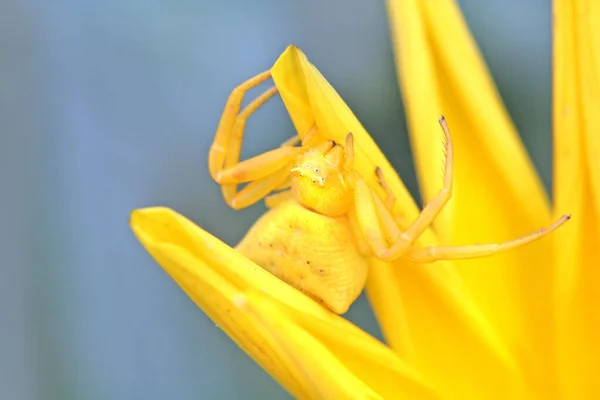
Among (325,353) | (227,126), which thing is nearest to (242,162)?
(227,126)

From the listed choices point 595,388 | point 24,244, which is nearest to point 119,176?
point 24,244

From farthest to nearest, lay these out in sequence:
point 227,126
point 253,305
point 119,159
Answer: point 119,159, point 227,126, point 253,305

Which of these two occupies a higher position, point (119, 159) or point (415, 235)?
point (119, 159)

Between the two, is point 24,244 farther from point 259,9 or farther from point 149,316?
point 259,9

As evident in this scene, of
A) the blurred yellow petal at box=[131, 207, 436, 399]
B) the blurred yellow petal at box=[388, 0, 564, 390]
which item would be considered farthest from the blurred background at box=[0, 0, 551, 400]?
the blurred yellow petal at box=[131, 207, 436, 399]

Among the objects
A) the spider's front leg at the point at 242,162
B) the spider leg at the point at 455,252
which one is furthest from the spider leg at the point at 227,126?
the spider leg at the point at 455,252

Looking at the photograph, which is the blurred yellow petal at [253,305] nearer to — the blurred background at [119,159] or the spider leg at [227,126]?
the spider leg at [227,126]

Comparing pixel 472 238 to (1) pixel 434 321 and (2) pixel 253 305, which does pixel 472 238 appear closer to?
(1) pixel 434 321
